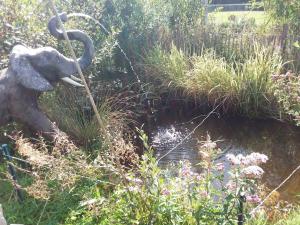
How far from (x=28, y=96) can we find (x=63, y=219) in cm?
136

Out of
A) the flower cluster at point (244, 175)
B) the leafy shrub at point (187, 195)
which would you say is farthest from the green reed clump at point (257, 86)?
the flower cluster at point (244, 175)

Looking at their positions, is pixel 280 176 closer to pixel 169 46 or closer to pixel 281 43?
pixel 281 43

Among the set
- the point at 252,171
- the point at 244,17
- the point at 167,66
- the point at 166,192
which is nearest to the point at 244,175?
the point at 252,171

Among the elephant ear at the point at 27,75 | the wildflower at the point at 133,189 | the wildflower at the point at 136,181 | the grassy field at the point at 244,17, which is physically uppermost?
the elephant ear at the point at 27,75

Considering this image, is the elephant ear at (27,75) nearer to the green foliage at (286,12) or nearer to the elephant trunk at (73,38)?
the elephant trunk at (73,38)

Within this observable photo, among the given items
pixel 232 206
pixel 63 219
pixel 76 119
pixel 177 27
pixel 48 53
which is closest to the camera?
pixel 232 206

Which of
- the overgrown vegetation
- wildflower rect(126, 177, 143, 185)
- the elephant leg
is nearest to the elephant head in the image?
the elephant leg

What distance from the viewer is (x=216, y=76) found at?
5.72 meters

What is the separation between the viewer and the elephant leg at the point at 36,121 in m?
3.89

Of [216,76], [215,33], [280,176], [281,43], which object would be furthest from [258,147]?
[215,33]

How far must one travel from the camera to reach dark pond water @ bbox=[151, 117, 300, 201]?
14.7ft

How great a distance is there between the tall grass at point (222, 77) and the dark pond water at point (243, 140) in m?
0.26

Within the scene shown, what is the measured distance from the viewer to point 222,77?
5664mm

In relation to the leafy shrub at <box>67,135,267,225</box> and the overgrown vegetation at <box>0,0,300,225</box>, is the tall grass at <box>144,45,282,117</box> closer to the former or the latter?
the overgrown vegetation at <box>0,0,300,225</box>
